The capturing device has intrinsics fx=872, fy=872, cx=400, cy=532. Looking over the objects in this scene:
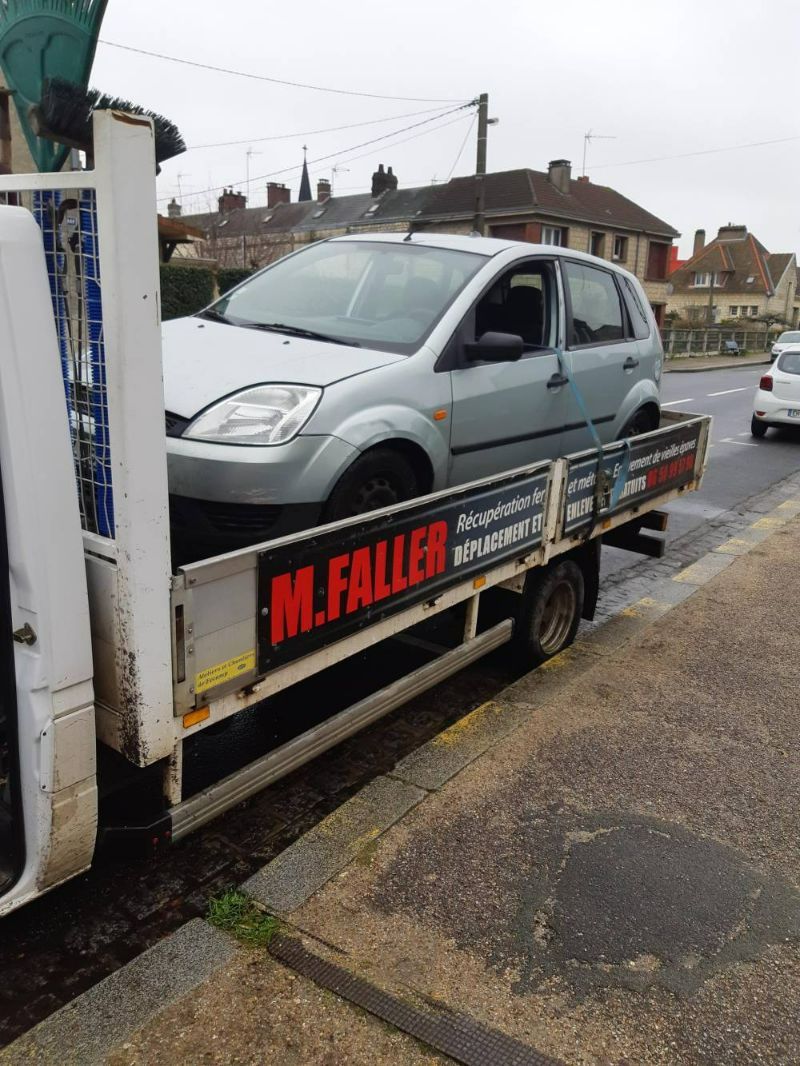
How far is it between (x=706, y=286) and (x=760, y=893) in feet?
265

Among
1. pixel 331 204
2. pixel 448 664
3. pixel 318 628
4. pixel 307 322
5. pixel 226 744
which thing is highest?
pixel 331 204

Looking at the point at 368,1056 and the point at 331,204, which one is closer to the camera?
the point at 368,1056

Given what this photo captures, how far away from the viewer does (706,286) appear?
76.2 metres

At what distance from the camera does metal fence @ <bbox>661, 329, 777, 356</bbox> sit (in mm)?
39875

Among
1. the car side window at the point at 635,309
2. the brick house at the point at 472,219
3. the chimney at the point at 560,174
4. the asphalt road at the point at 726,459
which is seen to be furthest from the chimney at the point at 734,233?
the car side window at the point at 635,309

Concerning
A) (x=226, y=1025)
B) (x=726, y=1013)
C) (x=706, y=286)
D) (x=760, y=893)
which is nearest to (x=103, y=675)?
(x=226, y=1025)

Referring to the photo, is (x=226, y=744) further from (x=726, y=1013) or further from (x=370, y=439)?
(x=726, y=1013)

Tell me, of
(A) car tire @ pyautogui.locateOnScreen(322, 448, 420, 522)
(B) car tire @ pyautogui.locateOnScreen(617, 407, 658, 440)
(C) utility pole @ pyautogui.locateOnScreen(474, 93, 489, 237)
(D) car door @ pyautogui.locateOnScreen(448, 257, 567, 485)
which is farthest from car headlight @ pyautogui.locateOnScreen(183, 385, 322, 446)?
(C) utility pole @ pyautogui.locateOnScreen(474, 93, 489, 237)

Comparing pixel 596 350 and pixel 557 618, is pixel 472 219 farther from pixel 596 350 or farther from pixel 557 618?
pixel 557 618

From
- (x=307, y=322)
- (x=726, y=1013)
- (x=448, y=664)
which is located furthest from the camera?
(x=307, y=322)

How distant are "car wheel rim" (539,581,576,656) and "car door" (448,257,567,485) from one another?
0.78 meters

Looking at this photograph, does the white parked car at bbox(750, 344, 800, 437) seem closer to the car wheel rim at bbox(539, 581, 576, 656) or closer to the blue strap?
A: the blue strap

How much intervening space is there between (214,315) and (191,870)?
2.71 meters

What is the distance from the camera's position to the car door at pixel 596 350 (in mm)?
5160
